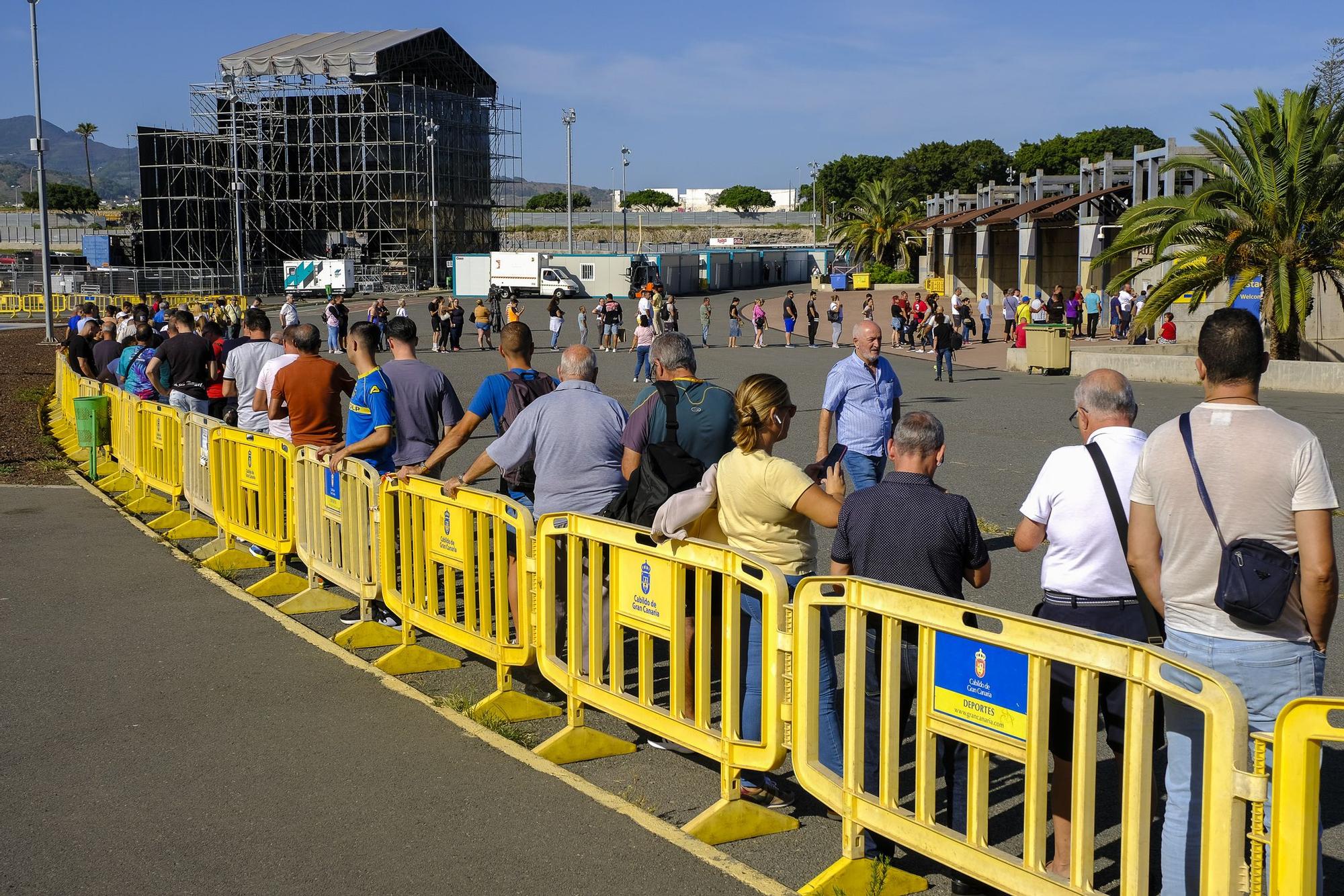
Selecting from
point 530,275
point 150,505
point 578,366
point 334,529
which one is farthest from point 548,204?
point 578,366

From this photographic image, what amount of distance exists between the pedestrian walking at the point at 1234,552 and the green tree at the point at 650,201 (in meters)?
160

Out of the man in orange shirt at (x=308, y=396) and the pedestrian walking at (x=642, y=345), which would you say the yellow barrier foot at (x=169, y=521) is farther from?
the pedestrian walking at (x=642, y=345)

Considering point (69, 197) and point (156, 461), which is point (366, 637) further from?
point (69, 197)

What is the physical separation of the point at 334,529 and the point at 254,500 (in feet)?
5.62

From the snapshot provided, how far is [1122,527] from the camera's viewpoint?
4293 mm

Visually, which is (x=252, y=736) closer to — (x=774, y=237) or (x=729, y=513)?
(x=729, y=513)

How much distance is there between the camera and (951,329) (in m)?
26.2

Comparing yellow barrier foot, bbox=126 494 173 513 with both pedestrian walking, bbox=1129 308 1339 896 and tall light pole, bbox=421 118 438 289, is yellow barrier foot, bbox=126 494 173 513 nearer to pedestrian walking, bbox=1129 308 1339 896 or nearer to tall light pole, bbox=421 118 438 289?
pedestrian walking, bbox=1129 308 1339 896

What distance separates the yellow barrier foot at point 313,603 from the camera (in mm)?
8359

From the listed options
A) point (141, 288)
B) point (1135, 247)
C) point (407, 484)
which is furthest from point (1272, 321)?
point (141, 288)

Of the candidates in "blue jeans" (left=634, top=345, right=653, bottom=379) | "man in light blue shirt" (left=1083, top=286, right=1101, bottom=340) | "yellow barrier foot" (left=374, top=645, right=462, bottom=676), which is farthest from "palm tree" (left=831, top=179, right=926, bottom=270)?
"yellow barrier foot" (left=374, top=645, right=462, bottom=676)

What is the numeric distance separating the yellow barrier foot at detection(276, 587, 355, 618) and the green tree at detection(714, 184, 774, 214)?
535 ft

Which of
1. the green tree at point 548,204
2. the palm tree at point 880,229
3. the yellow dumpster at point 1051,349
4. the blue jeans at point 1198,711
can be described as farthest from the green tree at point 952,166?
the blue jeans at point 1198,711

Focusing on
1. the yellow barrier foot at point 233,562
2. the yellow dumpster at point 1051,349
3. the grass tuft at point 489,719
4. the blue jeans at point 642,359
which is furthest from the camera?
the yellow dumpster at point 1051,349
